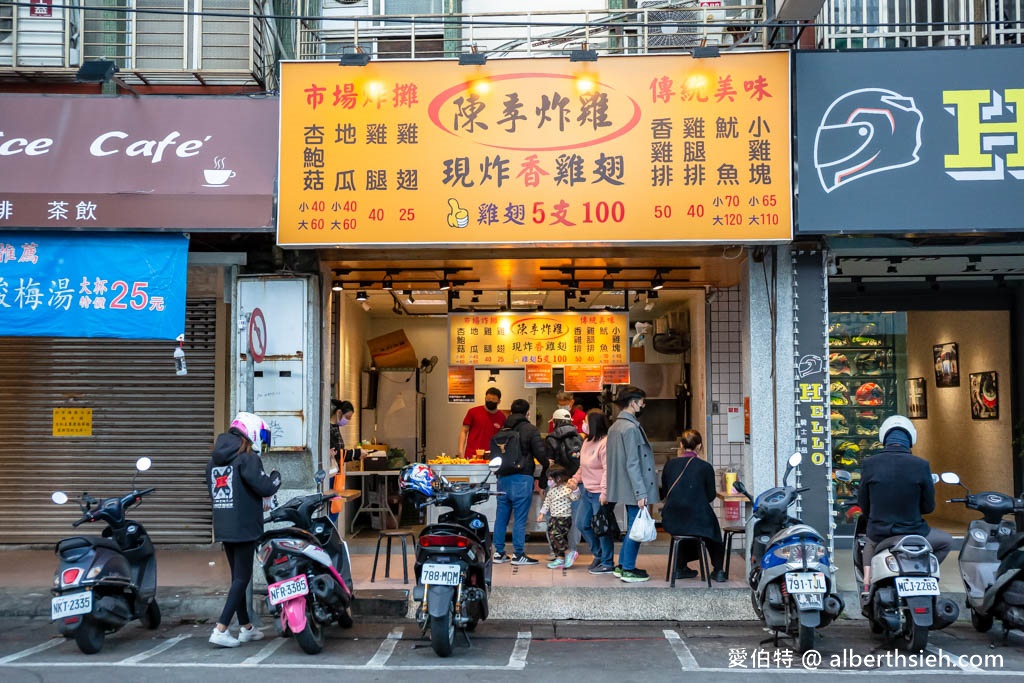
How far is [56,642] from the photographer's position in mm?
7863

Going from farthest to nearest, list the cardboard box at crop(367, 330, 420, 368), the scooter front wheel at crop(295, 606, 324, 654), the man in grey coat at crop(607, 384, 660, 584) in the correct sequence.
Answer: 1. the cardboard box at crop(367, 330, 420, 368)
2. the man in grey coat at crop(607, 384, 660, 584)
3. the scooter front wheel at crop(295, 606, 324, 654)

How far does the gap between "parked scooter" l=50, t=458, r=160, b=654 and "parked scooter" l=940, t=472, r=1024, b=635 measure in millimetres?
6641

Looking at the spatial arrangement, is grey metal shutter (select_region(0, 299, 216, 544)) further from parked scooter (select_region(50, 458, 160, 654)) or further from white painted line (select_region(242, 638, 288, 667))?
white painted line (select_region(242, 638, 288, 667))

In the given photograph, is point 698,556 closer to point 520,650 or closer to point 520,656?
point 520,650

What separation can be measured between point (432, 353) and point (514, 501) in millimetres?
6328

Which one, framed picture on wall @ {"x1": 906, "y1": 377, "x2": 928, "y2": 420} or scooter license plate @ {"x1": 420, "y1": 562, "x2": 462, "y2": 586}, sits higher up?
framed picture on wall @ {"x1": 906, "y1": 377, "x2": 928, "y2": 420}

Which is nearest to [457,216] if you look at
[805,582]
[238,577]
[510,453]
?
[510,453]

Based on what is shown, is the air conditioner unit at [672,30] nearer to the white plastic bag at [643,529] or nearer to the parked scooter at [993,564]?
the white plastic bag at [643,529]

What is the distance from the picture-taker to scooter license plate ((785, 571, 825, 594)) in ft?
22.7

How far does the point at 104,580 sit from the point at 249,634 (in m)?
1.23

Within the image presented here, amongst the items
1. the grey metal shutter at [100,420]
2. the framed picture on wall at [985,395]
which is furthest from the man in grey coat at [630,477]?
the framed picture on wall at [985,395]

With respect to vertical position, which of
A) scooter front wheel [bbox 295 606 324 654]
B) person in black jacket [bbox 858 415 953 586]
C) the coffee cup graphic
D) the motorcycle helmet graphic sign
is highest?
the motorcycle helmet graphic sign

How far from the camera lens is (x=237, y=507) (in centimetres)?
750

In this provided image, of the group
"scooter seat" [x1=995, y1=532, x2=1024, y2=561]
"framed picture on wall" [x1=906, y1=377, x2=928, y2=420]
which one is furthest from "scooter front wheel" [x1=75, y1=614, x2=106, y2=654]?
"framed picture on wall" [x1=906, y1=377, x2=928, y2=420]
